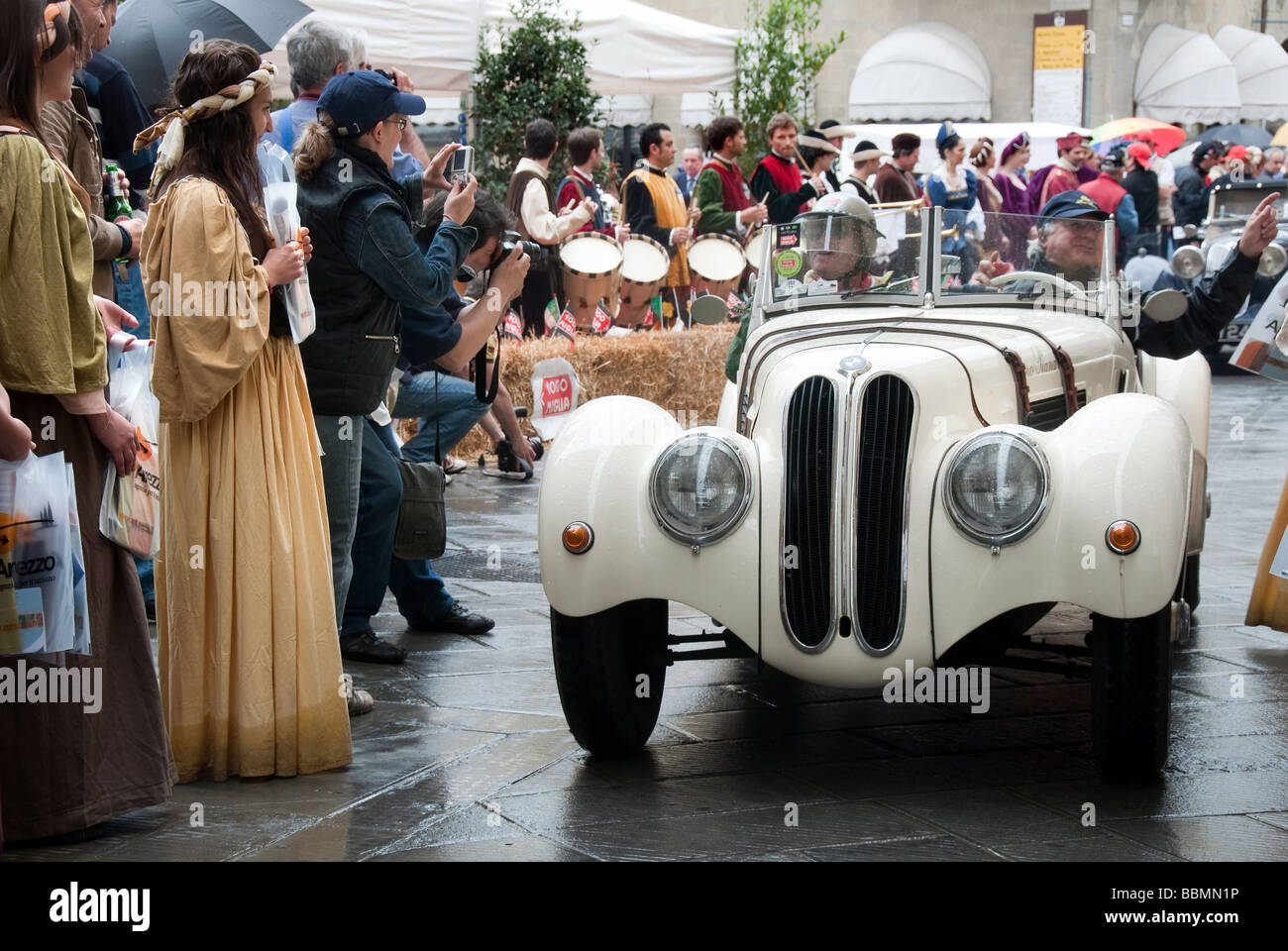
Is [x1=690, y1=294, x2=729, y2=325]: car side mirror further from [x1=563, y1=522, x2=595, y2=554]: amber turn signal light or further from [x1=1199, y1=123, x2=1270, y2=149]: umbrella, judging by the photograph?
[x1=1199, y1=123, x2=1270, y2=149]: umbrella

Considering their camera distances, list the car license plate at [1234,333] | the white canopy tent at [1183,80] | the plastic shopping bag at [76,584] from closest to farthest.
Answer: the plastic shopping bag at [76,584], the car license plate at [1234,333], the white canopy tent at [1183,80]

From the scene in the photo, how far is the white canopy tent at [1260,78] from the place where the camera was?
1328 inches

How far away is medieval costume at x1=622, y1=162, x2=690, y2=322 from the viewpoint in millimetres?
13938

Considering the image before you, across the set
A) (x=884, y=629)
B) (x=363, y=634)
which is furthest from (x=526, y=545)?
(x=884, y=629)

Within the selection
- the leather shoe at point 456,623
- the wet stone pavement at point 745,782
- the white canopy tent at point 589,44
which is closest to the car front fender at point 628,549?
the wet stone pavement at point 745,782

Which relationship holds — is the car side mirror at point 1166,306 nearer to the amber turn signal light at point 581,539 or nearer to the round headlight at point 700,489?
the round headlight at point 700,489

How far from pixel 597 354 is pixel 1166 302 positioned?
22.6 ft

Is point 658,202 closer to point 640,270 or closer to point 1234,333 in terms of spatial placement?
point 640,270

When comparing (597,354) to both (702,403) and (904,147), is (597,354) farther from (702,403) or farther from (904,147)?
(904,147)

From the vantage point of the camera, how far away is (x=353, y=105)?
508cm

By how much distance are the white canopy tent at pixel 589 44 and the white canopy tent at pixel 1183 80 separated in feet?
62.1

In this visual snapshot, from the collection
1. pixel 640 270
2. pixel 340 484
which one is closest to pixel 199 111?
pixel 340 484

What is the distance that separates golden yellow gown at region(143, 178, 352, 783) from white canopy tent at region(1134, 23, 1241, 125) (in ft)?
99.1

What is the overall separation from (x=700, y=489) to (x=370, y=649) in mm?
1906
